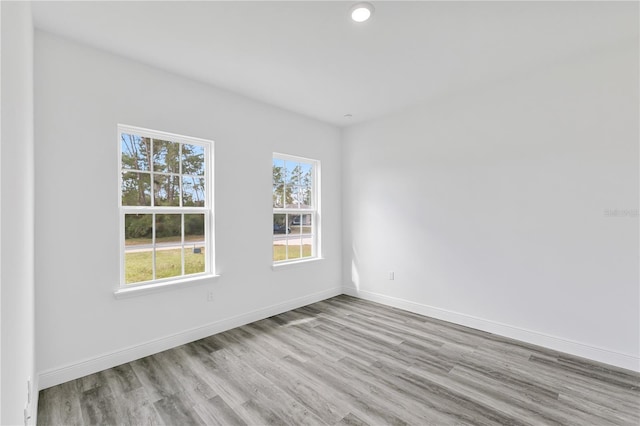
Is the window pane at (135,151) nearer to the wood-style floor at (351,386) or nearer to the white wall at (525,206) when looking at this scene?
the wood-style floor at (351,386)

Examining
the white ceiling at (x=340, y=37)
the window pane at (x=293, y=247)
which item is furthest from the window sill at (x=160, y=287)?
the white ceiling at (x=340, y=37)

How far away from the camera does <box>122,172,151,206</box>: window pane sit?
2751 millimetres

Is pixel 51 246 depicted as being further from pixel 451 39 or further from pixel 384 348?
pixel 451 39

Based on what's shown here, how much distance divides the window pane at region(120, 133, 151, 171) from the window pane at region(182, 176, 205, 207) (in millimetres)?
401

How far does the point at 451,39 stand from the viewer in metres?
2.43

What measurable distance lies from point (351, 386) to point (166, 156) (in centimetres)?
277

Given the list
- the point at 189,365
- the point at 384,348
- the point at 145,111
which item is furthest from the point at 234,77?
the point at 384,348

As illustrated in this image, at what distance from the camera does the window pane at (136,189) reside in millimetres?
2751

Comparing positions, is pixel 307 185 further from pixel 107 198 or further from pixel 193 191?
pixel 107 198

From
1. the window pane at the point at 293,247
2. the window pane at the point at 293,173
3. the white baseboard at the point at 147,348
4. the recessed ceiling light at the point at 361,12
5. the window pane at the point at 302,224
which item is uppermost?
the recessed ceiling light at the point at 361,12

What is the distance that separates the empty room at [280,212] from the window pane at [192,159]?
0.07 ft

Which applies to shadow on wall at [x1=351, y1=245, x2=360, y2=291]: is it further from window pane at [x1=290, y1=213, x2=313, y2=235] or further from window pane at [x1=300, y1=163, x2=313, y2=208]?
window pane at [x1=300, y1=163, x2=313, y2=208]

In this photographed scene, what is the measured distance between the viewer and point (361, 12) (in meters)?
2.10

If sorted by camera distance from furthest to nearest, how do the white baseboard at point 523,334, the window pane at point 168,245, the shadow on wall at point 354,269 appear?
the shadow on wall at point 354,269 → the window pane at point 168,245 → the white baseboard at point 523,334
